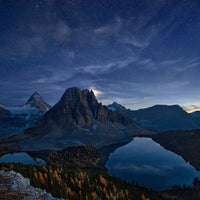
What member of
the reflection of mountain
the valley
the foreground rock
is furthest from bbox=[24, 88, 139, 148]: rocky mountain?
the foreground rock

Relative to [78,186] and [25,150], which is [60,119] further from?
[78,186]

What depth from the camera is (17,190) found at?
9.66 m

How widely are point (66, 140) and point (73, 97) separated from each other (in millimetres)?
58410

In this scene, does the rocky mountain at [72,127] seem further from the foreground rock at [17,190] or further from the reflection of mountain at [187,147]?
the foreground rock at [17,190]

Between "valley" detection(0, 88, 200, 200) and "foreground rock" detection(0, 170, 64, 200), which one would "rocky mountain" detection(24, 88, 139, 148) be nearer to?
"valley" detection(0, 88, 200, 200)

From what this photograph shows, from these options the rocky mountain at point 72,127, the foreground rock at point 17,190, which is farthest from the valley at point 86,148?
the foreground rock at point 17,190

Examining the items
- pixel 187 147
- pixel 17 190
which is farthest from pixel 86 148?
pixel 187 147

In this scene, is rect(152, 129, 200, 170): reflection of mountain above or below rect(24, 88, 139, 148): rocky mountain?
below

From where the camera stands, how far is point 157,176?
117 feet

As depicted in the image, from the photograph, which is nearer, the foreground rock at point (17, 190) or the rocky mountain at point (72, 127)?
the foreground rock at point (17, 190)

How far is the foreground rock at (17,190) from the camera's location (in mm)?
8750

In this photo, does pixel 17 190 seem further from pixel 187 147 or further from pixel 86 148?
pixel 187 147

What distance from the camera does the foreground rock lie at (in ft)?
28.7

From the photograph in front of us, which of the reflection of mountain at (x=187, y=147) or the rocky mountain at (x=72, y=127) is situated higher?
the rocky mountain at (x=72, y=127)
